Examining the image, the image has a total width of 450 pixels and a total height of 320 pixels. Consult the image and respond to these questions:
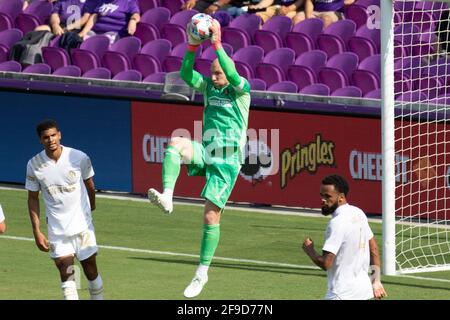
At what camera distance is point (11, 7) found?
25828mm

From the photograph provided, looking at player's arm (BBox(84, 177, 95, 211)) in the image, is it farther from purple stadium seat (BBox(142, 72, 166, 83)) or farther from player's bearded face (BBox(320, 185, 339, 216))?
purple stadium seat (BBox(142, 72, 166, 83))

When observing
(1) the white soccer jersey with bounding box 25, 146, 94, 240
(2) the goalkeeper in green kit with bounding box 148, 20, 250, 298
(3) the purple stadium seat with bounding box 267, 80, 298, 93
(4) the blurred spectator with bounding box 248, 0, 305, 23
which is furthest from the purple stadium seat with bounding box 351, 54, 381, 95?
(1) the white soccer jersey with bounding box 25, 146, 94, 240

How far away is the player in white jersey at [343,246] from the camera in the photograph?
10359 millimetres

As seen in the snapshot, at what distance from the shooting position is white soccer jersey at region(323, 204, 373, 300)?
34.1 ft

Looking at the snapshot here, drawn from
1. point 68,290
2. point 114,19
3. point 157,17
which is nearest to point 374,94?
point 157,17

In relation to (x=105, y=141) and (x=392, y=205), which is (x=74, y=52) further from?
(x=392, y=205)

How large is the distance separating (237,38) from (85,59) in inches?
104

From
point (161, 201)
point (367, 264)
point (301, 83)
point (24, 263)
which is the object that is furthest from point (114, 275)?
point (301, 83)

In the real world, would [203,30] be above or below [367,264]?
above

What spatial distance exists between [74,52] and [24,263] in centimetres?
783

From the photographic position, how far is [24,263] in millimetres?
15906

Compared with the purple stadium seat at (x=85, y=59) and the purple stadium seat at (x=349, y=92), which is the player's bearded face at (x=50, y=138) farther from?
the purple stadium seat at (x=85, y=59)

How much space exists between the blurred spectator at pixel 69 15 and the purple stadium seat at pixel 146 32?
1457mm

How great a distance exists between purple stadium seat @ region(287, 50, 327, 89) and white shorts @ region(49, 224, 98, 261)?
29.0ft
